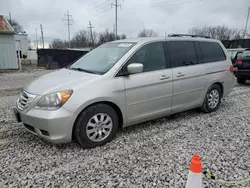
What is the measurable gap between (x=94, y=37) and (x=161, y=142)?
63.5 metres

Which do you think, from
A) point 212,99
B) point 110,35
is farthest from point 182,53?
point 110,35

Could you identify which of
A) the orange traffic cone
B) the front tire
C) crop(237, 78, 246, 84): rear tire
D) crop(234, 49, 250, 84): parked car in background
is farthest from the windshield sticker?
crop(237, 78, 246, 84): rear tire

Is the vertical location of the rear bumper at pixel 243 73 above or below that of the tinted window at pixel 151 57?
below

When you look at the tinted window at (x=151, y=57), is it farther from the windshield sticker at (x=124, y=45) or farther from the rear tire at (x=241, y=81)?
the rear tire at (x=241, y=81)

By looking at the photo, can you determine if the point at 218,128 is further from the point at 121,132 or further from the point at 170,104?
the point at 121,132

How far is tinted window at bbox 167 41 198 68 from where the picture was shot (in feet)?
12.7

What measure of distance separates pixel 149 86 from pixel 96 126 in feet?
3.72

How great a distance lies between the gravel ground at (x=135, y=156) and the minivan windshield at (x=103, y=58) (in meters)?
1.25

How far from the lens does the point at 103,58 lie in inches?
142

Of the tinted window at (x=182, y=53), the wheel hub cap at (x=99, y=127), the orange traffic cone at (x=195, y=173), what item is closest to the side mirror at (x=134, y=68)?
the wheel hub cap at (x=99, y=127)

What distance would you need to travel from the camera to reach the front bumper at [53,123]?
269 centimetres

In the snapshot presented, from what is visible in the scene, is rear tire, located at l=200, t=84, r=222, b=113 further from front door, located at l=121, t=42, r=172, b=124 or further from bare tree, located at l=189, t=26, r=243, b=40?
bare tree, located at l=189, t=26, r=243, b=40

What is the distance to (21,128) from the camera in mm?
3760

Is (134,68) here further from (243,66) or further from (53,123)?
(243,66)
